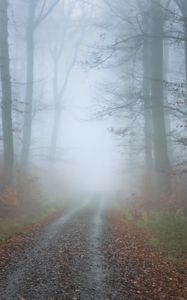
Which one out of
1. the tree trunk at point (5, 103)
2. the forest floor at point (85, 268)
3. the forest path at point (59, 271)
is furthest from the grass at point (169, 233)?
the tree trunk at point (5, 103)

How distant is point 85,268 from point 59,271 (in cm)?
82

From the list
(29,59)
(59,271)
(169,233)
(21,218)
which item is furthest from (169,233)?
(29,59)

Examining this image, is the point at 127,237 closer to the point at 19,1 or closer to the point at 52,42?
the point at 19,1

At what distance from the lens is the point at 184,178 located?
21.2 metres

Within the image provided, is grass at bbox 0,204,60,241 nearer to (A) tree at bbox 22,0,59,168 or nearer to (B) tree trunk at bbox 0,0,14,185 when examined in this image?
(B) tree trunk at bbox 0,0,14,185

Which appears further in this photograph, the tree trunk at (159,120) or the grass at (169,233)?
the tree trunk at (159,120)

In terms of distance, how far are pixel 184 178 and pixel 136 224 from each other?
3752mm

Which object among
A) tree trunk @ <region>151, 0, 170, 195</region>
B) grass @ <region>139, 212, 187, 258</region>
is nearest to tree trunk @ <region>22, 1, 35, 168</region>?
tree trunk @ <region>151, 0, 170, 195</region>

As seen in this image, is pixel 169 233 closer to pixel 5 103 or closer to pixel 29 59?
pixel 5 103

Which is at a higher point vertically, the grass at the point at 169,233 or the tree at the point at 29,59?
the tree at the point at 29,59

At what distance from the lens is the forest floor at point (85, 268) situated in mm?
8898

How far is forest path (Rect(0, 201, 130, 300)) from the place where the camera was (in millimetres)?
8687

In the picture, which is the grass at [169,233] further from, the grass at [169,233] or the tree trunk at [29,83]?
the tree trunk at [29,83]

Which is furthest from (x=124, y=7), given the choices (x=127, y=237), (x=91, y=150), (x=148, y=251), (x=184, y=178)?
(x=91, y=150)
